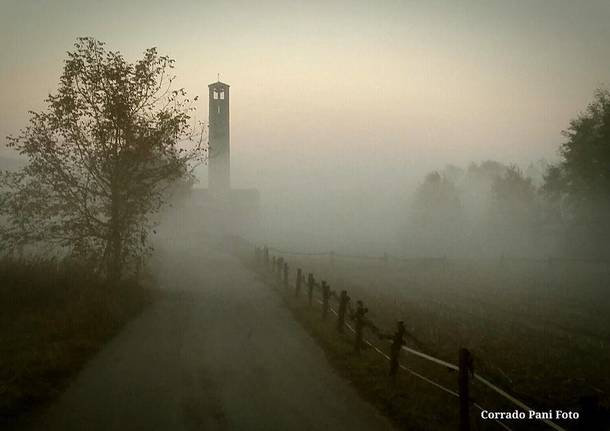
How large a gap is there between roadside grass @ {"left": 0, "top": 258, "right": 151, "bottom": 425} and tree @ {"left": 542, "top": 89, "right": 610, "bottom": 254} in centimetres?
3582

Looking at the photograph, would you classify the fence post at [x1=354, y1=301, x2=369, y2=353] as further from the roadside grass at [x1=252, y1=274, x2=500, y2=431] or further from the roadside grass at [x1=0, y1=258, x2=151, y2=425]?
the roadside grass at [x1=0, y1=258, x2=151, y2=425]

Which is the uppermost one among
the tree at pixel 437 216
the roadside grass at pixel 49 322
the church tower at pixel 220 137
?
the church tower at pixel 220 137

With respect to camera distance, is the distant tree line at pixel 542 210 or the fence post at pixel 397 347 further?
the distant tree line at pixel 542 210

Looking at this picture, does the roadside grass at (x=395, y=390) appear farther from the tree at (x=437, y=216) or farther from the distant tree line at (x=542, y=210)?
the tree at (x=437, y=216)

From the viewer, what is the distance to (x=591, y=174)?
37.5 meters

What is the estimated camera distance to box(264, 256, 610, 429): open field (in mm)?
11125

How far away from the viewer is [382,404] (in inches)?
344

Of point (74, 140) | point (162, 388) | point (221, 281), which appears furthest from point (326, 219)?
point (162, 388)

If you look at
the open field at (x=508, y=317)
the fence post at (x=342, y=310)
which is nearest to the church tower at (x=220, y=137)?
the open field at (x=508, y=317)

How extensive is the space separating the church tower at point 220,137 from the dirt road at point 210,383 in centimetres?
7219

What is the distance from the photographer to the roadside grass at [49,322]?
9102 mm

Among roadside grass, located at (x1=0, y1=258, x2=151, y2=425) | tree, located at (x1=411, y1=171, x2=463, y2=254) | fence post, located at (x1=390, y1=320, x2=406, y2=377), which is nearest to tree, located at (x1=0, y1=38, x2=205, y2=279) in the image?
roadside grass, located at (x1=0, y1=258, x2=151, y2=425)

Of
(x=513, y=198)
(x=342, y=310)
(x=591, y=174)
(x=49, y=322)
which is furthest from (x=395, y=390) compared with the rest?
(x=513, y=198)

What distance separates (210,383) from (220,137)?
78.7 metres
